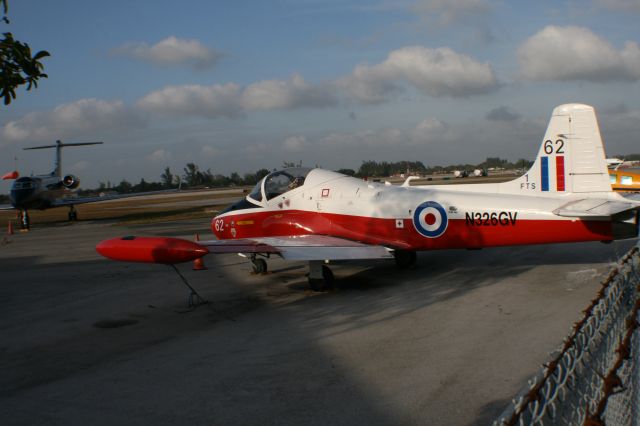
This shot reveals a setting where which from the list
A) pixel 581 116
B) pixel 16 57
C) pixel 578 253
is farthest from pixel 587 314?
pixel 578 253

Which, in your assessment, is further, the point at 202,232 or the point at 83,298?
the point at 202,232

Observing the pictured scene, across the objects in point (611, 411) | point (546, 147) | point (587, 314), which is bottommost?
point (611, 411)

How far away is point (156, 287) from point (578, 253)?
33.4ft

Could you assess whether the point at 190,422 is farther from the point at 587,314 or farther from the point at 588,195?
the point at 588,195

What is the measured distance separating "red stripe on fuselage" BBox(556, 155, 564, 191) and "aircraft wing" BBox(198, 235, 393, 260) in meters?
3.61

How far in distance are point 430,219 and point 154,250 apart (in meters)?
5.32

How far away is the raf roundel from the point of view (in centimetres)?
1059

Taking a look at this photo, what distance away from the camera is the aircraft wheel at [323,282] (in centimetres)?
1043

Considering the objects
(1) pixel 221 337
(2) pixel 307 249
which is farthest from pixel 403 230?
(1) pixel 221 337

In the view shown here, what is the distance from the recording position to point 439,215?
34.8 feet

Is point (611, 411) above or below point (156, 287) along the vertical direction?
above

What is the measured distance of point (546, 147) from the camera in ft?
35.0

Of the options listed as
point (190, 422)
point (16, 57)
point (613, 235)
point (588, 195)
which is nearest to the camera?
point (16, 57)

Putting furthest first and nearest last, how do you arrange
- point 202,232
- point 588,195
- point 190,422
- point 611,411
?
point 202,232, point 588,195, point 190,422, point 611,411
